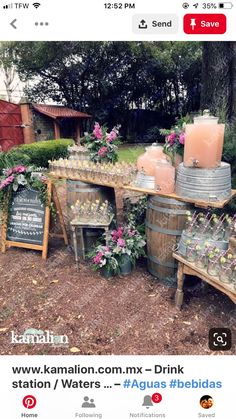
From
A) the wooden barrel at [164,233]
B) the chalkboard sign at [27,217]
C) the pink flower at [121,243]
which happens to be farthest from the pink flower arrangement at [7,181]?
the wooden barrel at [164,233]

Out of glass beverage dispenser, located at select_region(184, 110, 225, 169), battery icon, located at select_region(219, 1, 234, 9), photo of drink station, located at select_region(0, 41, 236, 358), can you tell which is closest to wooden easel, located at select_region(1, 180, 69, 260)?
photo of drink station, located at select_region(0, 41, 236, 358)

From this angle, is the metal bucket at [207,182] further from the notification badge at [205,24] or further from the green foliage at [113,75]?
the green foliage at [113,75]

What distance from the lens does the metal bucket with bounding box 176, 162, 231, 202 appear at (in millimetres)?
2215

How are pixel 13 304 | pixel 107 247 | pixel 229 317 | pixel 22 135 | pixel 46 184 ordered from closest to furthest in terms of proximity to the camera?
pixel 229 317 < pixel 13 304 < pixel 107 247 < pixel 46 184 < pixel 22 135

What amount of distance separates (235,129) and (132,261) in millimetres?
1940

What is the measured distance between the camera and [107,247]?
2.82 metres

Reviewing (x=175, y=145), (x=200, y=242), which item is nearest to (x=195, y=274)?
(x=200, y=242)

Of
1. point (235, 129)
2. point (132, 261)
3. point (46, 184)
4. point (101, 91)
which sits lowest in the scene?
point (132, 261)

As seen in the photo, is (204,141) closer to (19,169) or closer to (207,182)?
(207,182)

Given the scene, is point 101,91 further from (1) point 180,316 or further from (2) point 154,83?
(1) point 180,316

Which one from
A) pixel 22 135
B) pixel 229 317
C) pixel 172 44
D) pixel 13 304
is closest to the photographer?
pixel 229 317

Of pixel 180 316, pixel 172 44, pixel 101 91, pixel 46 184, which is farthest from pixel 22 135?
pixel 180 316
